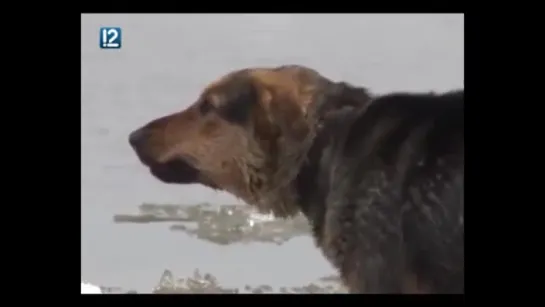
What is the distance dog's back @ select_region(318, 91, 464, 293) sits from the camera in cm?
195

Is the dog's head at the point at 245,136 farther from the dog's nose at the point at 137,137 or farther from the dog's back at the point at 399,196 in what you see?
the dog's back at the point at 399,196

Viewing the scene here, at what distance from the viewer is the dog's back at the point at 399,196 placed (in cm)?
195

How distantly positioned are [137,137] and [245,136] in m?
0.31

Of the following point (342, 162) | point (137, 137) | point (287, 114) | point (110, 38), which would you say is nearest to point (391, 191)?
point (342, 162)

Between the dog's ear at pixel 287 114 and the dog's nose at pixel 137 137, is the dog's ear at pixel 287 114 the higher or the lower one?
the higher one

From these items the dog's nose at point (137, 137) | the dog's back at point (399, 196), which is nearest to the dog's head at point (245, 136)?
the dog's nose at point (137, 137)

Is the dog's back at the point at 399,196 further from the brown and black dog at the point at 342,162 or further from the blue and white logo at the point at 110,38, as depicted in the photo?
the blue and white logo at the point at 110,38

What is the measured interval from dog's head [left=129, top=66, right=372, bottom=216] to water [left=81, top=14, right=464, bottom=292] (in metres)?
0.03

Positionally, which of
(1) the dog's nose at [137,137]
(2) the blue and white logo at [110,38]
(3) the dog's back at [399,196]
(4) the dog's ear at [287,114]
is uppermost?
(2) the blue and white logo at [110,38]

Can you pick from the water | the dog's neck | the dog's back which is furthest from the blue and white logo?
the dog's back

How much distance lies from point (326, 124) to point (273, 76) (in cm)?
21

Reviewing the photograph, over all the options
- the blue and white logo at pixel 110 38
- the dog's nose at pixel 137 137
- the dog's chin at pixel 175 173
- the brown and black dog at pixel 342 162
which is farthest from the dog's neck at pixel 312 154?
the blue and white logo at pixel 110 38

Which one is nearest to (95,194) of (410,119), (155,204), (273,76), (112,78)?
(155,204)

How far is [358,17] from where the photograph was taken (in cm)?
199
